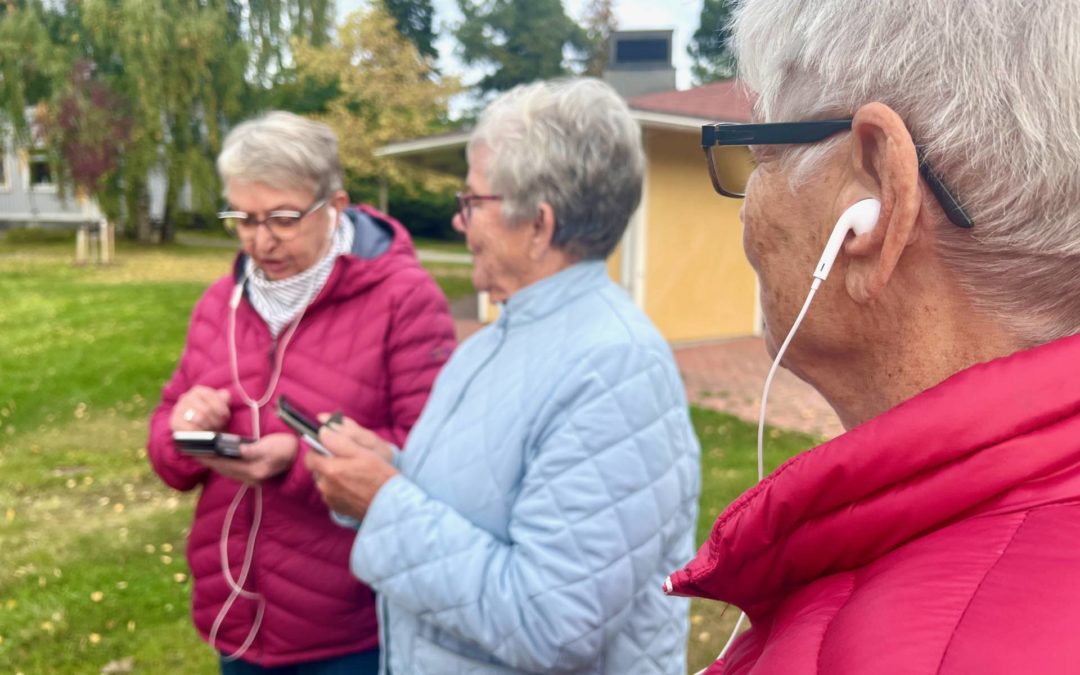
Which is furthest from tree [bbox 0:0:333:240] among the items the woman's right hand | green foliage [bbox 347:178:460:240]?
the woman's right hand

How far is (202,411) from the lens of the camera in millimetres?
2365

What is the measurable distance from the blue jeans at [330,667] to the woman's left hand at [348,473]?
63 cm

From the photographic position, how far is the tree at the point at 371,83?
2397cm

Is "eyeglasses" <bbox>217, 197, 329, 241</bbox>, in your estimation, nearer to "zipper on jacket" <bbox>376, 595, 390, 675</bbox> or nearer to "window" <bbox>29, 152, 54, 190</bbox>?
"zipper on jacket" <bbox>376, 595, 390, 675</bbox>

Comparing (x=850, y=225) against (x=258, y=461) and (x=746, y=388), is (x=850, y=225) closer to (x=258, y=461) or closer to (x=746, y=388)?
(x=258, y=461)

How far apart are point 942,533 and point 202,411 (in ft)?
6.75

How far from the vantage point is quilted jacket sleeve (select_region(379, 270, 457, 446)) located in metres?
2.43

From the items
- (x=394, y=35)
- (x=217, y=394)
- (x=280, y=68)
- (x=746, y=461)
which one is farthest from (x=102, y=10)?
(x=217, y=394)

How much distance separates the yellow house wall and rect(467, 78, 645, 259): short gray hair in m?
9.55

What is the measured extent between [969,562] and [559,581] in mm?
1051

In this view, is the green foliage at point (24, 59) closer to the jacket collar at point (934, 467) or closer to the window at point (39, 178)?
the window at point (39, 178)

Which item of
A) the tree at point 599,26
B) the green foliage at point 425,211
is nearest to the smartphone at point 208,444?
the green foliage at point 425,211

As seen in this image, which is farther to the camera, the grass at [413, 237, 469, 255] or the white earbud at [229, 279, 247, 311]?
the grass at [413, 237, 469, 255]

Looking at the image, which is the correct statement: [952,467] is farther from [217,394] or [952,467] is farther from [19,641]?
[19,641]
